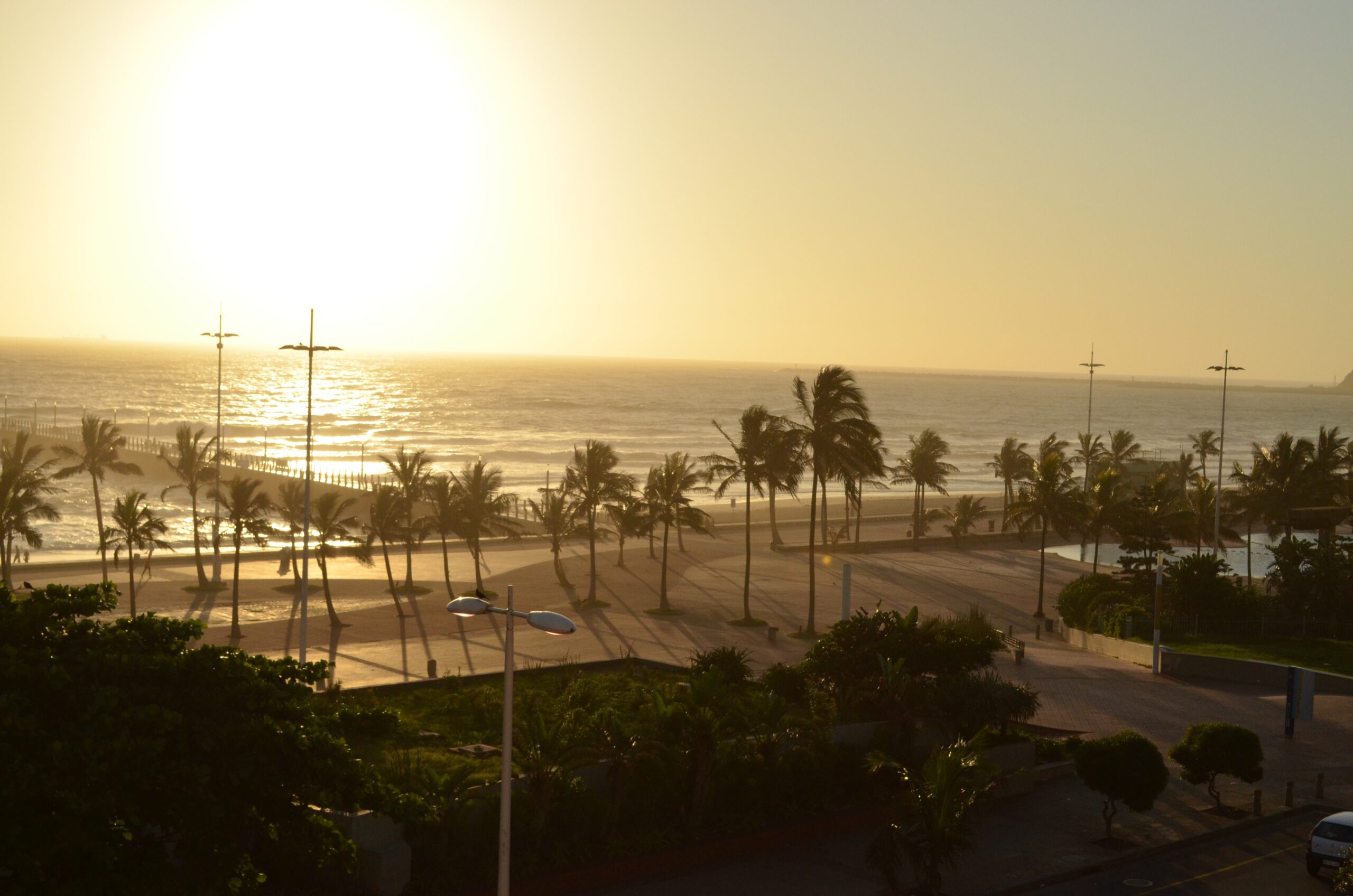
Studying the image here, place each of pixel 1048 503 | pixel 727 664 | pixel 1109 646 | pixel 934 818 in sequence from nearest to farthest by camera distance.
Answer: pixel 934 818 < pixel 727 664 < pixel 1109 646 < pixel 1048 503

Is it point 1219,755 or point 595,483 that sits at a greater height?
point 595,483

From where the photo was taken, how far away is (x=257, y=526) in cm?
4016

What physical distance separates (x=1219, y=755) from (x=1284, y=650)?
601 inches

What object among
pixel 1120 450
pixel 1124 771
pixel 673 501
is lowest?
pixel 1124 771

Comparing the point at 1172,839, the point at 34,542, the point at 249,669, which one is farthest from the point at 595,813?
the point at 34,542

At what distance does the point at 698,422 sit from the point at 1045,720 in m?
150

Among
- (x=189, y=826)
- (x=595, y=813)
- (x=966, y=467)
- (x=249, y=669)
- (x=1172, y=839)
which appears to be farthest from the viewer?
(x=966, y=467)

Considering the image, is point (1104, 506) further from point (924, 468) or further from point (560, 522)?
point (560, 522)

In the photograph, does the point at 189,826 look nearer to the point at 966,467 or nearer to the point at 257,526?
the point at 257,526

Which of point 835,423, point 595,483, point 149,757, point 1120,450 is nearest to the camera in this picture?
point 149,757

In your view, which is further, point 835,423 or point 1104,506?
point 1104,506

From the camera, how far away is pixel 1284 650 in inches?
1384

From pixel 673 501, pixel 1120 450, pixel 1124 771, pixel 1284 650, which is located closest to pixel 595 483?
pixel 673 501

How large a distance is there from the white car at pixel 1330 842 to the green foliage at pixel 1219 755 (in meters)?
3.07
